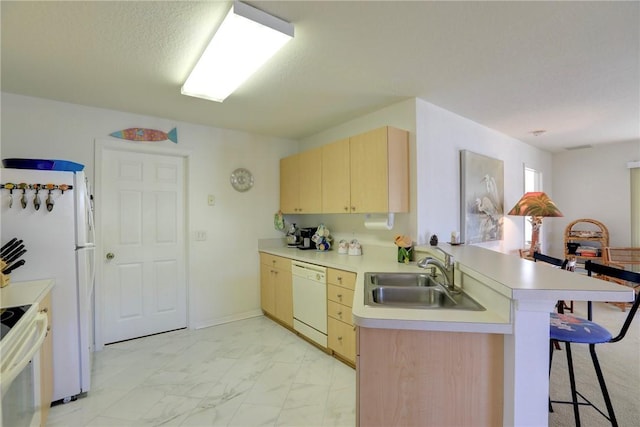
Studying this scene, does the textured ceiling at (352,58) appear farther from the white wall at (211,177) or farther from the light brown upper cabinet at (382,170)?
the light brown upper cabinet at (382,170)

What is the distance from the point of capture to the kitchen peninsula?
114 centimetres

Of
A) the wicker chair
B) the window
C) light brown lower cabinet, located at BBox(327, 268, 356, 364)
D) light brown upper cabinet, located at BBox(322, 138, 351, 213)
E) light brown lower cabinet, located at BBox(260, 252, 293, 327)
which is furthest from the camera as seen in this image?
the window

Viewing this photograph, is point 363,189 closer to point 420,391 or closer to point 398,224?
point 398,224

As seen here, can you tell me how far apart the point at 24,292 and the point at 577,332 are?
2.95m

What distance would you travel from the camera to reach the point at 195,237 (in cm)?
331

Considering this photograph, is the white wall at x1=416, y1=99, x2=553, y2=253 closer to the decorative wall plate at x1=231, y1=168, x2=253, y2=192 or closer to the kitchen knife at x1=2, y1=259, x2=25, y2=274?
the decorative wall plate at x1=231, y1=168, x2=253, y2=192

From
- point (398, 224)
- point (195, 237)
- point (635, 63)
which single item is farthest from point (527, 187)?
point (195, 237)

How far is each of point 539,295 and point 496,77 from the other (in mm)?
1794

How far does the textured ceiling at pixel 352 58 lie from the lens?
1.49 meters

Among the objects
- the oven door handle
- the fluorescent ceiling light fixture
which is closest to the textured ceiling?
the fluorescent ceiling light fixture

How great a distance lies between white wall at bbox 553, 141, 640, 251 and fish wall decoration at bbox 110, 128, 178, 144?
19.5ft

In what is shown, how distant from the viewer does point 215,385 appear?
2.21 metres

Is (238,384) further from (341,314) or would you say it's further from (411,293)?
(411,293)

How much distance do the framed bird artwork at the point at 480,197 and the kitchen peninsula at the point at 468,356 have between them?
1.77 metres
